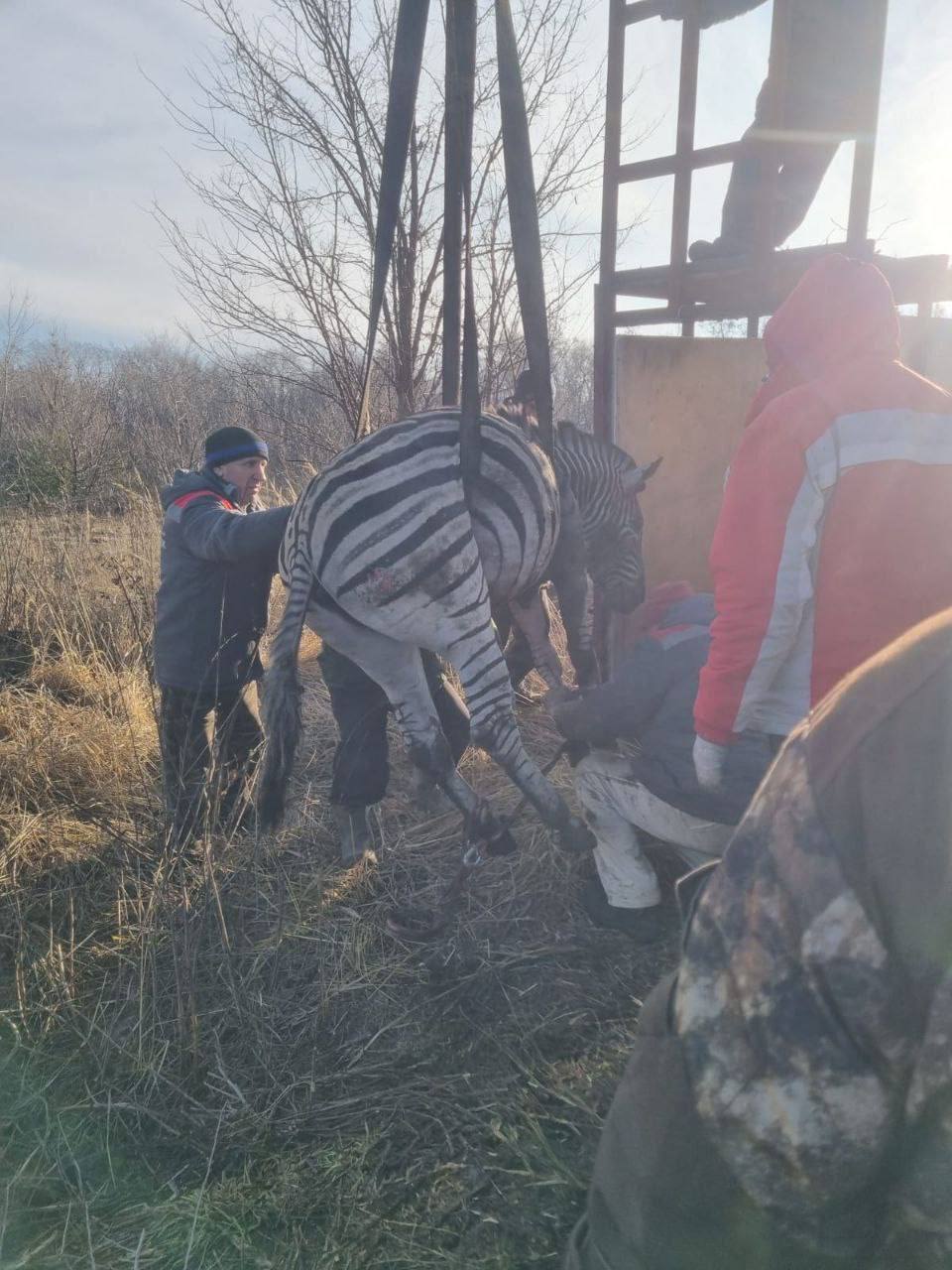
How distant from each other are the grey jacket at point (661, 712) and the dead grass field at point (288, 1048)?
2.21 ft

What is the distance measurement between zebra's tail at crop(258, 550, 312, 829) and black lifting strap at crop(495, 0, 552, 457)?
3.86 feet

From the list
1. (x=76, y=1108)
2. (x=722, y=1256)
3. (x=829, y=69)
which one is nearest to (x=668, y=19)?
(x=829, y=69)

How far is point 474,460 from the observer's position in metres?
2.73

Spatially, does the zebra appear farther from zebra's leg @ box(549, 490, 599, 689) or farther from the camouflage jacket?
the camouflage jacket

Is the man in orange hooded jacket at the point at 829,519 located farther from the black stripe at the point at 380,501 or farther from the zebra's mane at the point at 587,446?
the zebra's mane at the point at 587,446

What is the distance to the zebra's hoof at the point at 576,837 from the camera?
307 cm

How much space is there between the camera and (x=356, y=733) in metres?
3.28

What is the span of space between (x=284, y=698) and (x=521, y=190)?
192 cm

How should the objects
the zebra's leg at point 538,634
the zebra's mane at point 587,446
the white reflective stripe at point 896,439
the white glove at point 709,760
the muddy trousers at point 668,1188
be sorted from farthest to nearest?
the zebra's leg at point 538,634 → the zebra's mane at point 587,446 → the white glove at point 709,760 → the white reflective stripe at point 896,439 → the muddy trousers at point 668,1188

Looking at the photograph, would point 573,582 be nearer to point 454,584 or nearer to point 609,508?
point 609,508

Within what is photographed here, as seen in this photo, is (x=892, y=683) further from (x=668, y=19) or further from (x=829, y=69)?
(x=668, y=19)

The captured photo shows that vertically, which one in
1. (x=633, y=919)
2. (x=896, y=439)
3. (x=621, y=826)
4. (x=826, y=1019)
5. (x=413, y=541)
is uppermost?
(x=896, y=439)

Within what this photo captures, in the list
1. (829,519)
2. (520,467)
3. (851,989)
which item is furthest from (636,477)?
(851,989)

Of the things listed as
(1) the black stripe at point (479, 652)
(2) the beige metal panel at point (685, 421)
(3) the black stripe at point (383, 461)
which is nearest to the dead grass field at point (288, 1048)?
(1) the black stripe at point (479, 652)
